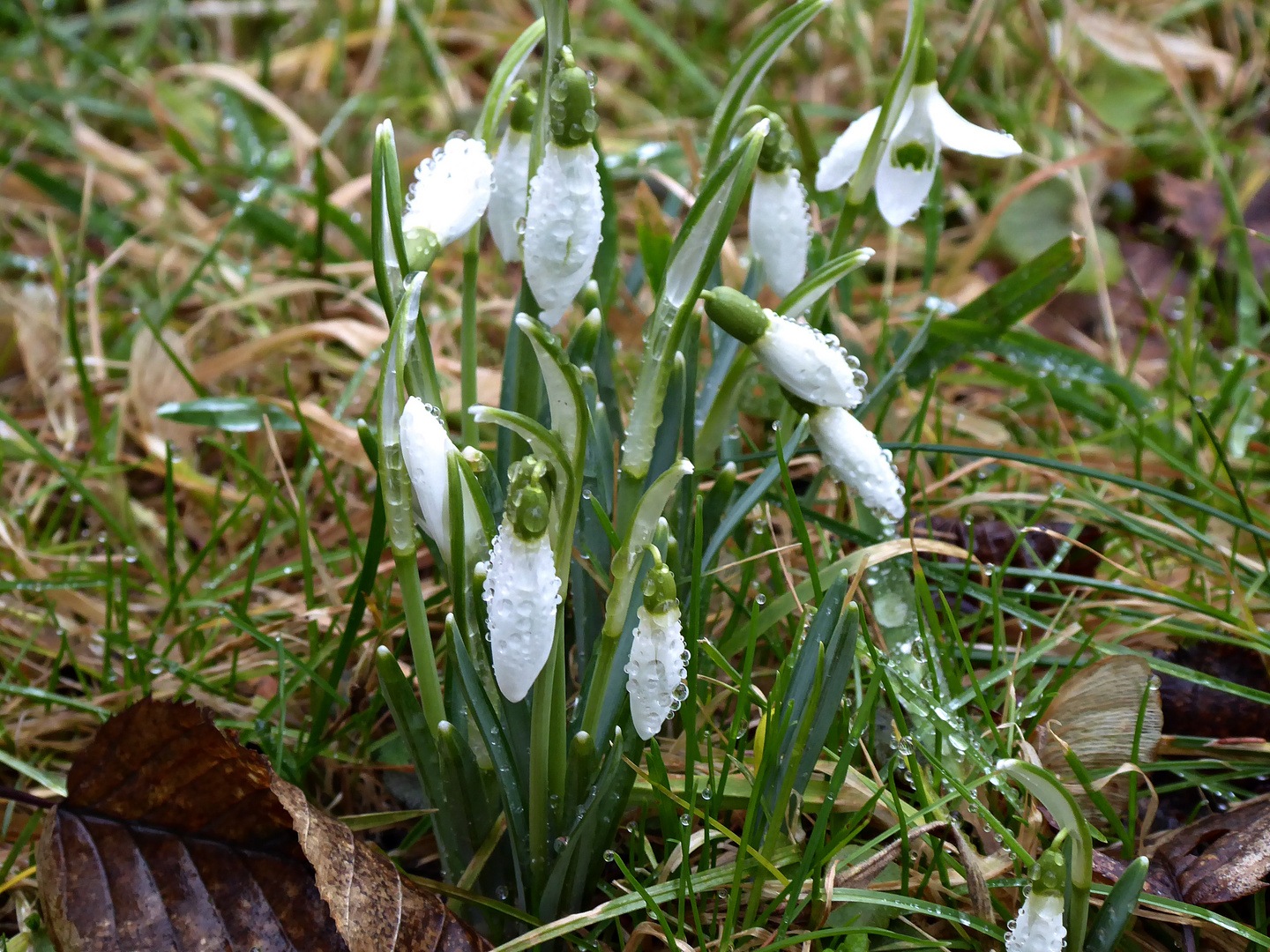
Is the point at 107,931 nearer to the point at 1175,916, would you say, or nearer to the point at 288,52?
the point at 1175,916

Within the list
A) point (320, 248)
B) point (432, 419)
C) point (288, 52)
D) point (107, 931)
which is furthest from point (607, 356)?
point (288, 52)

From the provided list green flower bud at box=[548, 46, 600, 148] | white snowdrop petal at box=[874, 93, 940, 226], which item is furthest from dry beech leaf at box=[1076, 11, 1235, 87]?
green flower bud at box=[548, 46, 600, 148]

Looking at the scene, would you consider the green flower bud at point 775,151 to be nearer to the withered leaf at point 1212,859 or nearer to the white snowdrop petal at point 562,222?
the white snowdrop petal at point 562,222

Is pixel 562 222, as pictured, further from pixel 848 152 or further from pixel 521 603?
pixel 848 152

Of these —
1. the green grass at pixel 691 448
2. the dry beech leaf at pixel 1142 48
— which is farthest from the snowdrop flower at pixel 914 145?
the dry beech leaf at pixel 1142 48

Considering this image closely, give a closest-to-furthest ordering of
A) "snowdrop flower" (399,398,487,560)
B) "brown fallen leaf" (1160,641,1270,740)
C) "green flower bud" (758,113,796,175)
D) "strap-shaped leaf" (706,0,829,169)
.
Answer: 1. "snowdrop flower" (399,398,487,560)
2. "strap-shaped leaf" (706,0,829,169)
3. "green flower bud" (758,113,796,175)
4. "brown fallen leaf" (1160,641,1270,740)

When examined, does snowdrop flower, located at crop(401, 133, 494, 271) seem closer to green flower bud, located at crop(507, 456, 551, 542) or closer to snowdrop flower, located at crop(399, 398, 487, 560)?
snowdrop flower, located at crop(399, 398, 487, 560)
